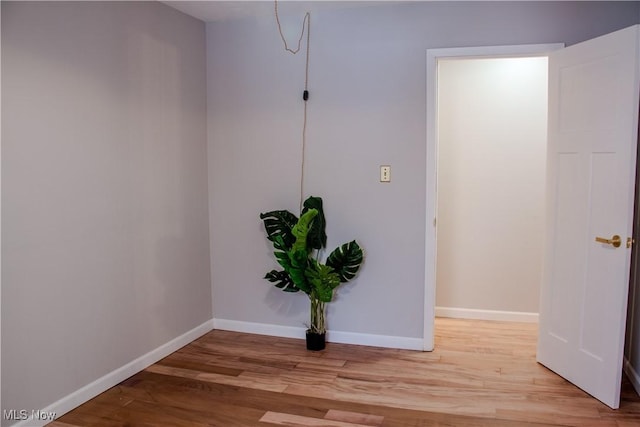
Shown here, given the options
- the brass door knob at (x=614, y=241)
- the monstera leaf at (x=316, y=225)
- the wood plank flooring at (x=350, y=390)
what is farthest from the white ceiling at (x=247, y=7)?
the wood plank flooring at (x=350, y=390)

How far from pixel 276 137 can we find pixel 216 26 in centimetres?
98

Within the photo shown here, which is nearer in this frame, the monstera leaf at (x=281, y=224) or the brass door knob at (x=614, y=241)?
the brass door knob at (x=614, y=241)

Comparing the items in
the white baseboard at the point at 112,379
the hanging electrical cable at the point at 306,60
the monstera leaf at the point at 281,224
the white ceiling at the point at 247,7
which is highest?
the white ceiling at the point at 247,7

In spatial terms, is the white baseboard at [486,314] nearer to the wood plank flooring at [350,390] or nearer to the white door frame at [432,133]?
the wood plank flooring at [350,390]

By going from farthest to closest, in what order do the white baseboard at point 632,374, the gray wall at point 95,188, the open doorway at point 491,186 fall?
the open doorway at point 491,186 → the white baseboard at point 632,374 → the gray wall at point 95,188

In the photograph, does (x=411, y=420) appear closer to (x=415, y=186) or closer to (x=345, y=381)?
(x=345, y=381)

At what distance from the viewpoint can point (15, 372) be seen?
233cm

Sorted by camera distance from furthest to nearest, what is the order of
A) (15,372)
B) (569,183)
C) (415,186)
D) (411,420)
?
(415,186)
(569,183)
(411,420)
(15,372)

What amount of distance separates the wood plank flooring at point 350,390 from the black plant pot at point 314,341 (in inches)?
2.2

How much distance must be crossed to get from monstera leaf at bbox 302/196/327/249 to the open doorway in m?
1.25

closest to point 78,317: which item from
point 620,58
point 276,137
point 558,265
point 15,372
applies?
point 15,372

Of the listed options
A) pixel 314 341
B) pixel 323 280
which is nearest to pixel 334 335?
pixel 314 341

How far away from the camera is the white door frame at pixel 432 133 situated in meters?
3.20

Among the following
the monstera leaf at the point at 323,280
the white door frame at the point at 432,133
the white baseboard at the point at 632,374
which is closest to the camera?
the white baseboard at the point at 632,374
